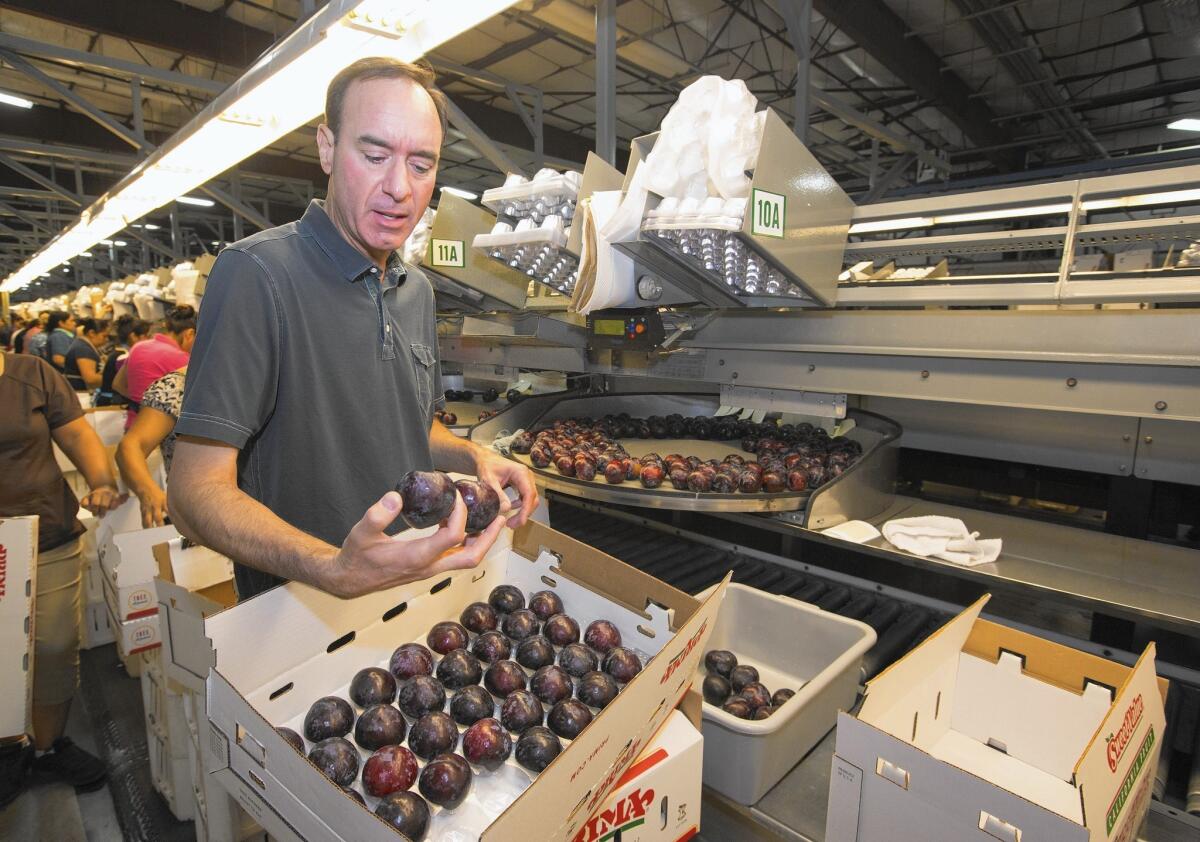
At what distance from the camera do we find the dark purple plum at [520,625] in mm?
1357

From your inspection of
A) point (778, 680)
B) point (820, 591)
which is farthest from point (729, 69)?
point (778, 680)

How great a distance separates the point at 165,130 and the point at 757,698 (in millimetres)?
10359

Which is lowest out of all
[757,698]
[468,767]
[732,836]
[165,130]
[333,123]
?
[732,836]

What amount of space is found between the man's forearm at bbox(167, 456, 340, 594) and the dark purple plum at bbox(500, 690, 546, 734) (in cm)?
44

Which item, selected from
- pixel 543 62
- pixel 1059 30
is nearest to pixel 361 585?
pixel 543 62

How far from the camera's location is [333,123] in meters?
1.26

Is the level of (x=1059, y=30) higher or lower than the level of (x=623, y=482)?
higher

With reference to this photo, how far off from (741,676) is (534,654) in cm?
61

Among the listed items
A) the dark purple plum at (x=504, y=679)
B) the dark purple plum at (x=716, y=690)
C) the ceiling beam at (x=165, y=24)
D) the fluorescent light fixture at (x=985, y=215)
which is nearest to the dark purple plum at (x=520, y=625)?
the dark purple plum at (x=504, y=679)

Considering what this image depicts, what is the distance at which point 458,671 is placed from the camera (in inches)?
48.1

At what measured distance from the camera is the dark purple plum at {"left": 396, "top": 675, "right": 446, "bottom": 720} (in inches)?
45.1

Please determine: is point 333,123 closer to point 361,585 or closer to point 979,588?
point 361,585

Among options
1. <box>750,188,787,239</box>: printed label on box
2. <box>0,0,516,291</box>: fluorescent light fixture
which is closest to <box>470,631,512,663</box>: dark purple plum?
<box>750,188,787,239</box>: printed label on box

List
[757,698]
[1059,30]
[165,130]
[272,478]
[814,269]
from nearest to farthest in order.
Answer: [272,478] → [757,698] → [814,269] → [1059,30] → [165,130]
